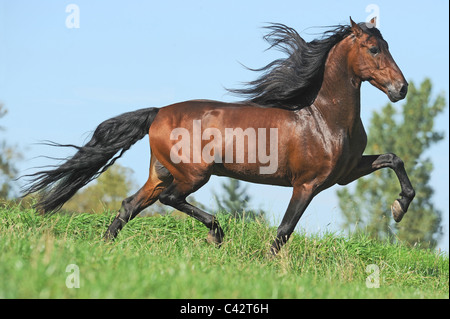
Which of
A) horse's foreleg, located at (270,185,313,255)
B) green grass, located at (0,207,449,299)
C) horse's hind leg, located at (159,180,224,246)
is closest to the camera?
green grass, located at (0,207,449,299)

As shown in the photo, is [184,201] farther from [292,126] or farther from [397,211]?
[397,211]

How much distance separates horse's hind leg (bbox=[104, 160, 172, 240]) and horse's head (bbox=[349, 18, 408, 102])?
2.79 metres

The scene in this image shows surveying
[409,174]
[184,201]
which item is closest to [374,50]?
[184,201]

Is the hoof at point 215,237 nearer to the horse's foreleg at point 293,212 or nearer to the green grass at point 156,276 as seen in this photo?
the green grass at point 156,276

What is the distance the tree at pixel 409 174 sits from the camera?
22.7 meters

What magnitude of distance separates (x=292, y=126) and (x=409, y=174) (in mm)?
18489

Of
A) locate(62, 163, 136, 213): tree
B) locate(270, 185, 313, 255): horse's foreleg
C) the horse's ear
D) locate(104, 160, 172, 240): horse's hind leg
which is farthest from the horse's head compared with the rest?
locate(62, 163, 136, 213): tree

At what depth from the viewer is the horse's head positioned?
21.4 feet

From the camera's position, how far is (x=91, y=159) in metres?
7.57

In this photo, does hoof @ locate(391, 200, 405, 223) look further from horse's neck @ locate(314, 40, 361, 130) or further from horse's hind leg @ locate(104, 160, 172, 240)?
horse's hind leg @ locate(104, 160, 172, 240)

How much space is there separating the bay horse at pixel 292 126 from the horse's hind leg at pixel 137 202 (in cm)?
1
